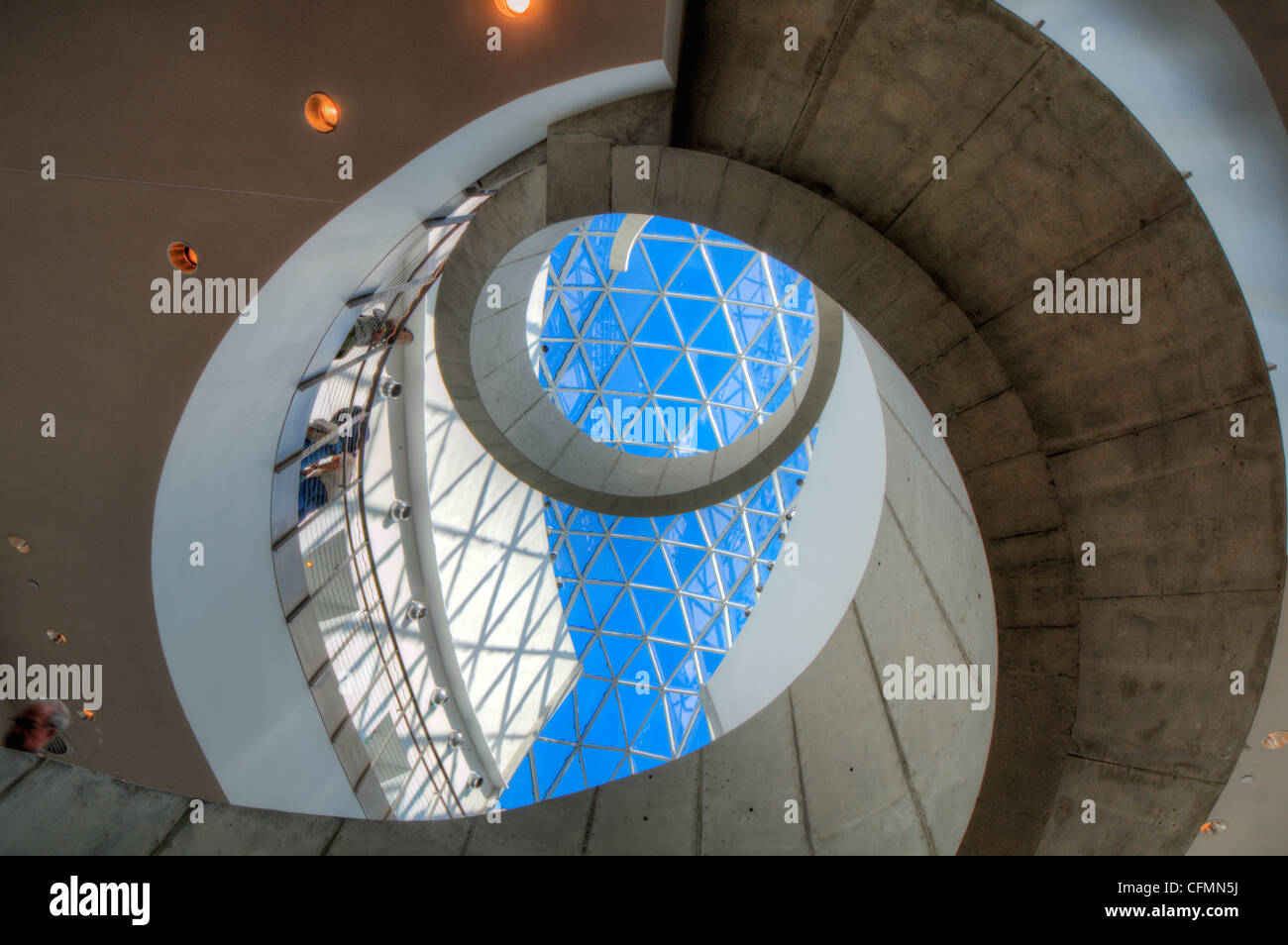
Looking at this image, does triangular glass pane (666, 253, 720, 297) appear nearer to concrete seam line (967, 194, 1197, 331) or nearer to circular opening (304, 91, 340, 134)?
concrete seam line (967, 194, 1197, 331)

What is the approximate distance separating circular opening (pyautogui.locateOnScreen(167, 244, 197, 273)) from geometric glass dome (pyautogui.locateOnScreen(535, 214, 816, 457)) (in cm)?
2041

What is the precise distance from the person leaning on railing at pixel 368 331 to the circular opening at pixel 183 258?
146 inches

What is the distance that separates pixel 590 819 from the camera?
485 inches

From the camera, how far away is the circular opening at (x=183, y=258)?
7.33 metres

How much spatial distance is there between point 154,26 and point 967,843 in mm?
13040

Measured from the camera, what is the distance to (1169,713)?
27.1ft

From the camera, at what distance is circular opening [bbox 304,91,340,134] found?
21.1 feet

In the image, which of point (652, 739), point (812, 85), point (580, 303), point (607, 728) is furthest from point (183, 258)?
point (652, 739)

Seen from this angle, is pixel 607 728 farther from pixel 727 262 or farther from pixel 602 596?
pixel 727 262

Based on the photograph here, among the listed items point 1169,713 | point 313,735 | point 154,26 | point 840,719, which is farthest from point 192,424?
point 1169,713

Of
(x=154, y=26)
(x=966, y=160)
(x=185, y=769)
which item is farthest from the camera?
(x=185, y=769)

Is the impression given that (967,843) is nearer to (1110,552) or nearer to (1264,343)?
(1110,552)

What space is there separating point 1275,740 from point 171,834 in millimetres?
13249

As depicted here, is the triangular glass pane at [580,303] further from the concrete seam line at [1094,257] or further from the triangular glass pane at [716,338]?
the concrete seam line at [1094,257]
